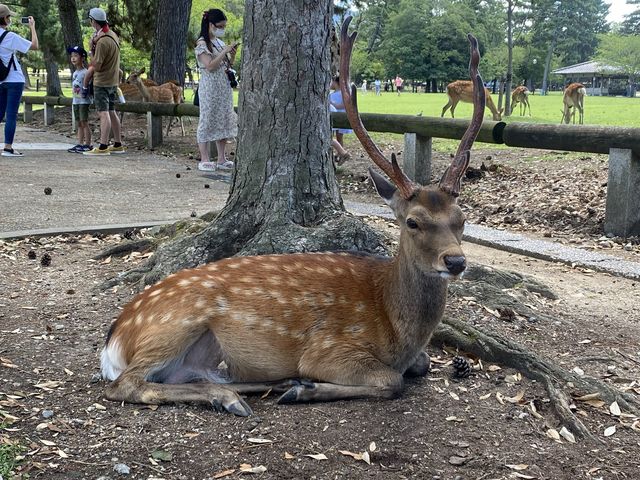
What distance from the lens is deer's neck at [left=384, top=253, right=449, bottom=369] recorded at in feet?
11.9

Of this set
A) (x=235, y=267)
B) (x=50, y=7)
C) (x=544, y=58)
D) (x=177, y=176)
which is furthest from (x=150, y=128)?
(x=544, y=58)

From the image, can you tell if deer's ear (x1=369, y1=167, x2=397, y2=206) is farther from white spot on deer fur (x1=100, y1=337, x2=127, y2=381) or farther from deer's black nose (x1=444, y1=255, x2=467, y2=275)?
white spot on deer fur (x1=100, y1=337, x2=127, y2=381)

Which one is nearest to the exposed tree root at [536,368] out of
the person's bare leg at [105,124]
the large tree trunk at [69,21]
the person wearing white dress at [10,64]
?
the person wearing white dress at [10,64]

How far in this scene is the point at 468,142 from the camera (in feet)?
12.5

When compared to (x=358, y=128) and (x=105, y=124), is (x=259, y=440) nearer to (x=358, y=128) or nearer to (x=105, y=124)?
(x=358, y=128)

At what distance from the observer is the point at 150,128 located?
14695 mm

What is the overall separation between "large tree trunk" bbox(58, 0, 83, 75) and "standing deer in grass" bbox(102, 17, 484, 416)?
16949 millimetres

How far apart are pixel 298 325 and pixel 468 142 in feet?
4.08

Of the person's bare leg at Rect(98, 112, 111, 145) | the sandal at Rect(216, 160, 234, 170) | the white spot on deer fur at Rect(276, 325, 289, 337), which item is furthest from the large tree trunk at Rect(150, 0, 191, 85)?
the white spot on deer fur at Rect(276, 325, 289, 337)

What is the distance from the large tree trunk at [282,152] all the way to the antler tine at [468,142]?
1.34m

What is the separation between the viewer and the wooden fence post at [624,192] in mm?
7004

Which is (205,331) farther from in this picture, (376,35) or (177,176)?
(376,35)

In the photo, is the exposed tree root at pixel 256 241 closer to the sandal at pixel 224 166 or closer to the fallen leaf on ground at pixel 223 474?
the fallen leaf on ground at pixel 223 474

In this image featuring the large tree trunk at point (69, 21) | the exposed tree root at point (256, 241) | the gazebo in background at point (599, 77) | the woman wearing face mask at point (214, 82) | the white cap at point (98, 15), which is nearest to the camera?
the exposed tree root at point (256, 241)
